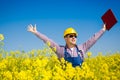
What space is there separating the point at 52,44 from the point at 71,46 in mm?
355

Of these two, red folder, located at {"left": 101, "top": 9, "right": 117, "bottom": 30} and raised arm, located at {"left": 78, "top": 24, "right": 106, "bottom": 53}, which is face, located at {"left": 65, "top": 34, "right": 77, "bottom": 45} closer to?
raised arm, located at {"left": 78, "top": 24, "right": 106, "bottom": 53}

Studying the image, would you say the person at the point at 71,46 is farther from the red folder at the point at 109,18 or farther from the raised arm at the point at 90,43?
the red folder at the point at 109,18

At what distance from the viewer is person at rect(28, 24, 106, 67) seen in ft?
20.7

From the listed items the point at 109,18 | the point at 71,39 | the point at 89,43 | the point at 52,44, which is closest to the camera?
the point at 71,39

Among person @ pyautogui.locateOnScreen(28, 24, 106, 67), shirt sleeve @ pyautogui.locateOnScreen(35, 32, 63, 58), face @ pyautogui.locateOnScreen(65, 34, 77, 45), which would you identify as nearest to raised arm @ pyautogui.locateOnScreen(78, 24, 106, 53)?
person @ pyautogui.locateOnScreen(28, 24, 106, 67)

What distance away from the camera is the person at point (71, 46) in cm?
630

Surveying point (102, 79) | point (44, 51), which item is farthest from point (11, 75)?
point (44, 51)

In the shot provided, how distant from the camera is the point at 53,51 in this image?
6285 millimetres

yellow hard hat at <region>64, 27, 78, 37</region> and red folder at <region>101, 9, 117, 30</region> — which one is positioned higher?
red folder at <region>101, 9, 117, 30</region>

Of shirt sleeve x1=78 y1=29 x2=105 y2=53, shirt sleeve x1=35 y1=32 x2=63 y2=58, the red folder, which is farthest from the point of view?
the red folder

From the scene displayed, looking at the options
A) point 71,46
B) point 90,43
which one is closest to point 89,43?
point 90,43

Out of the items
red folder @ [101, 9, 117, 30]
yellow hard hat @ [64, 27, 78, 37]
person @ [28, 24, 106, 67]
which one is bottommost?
person @ [28, 24, 106, 67]

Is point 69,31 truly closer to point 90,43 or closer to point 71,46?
point 71,46

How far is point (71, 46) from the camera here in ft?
21.1
